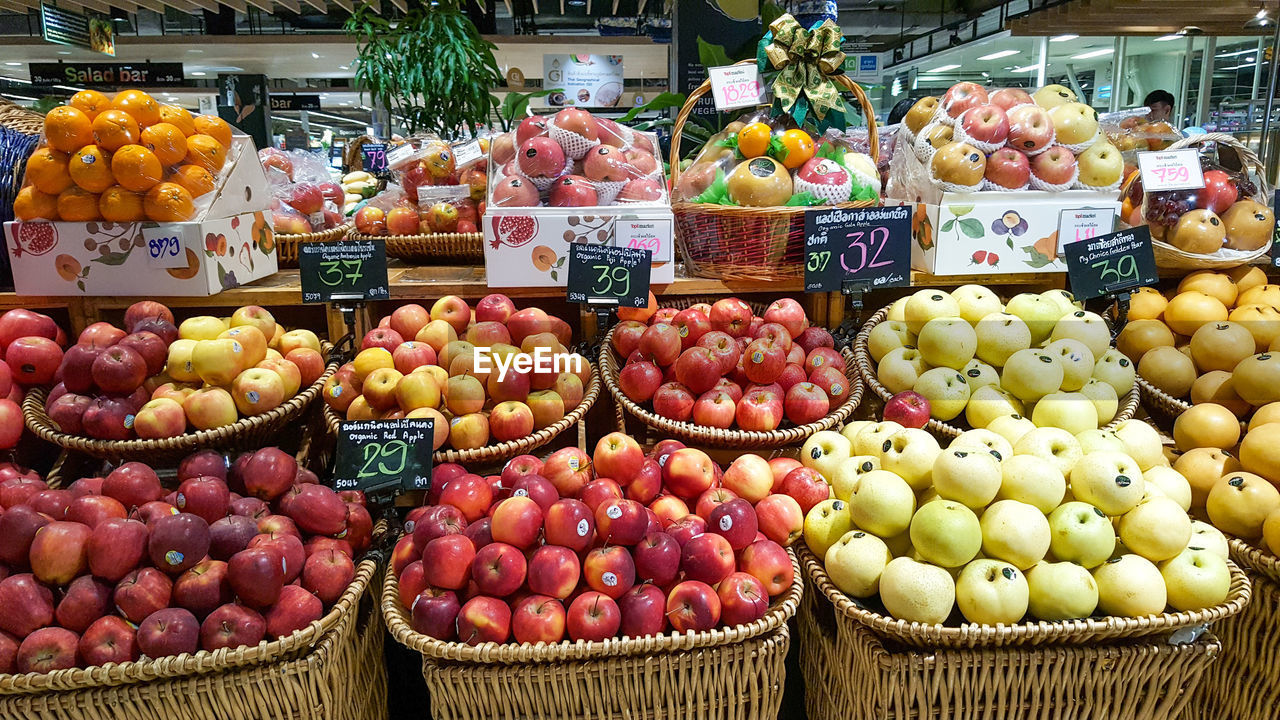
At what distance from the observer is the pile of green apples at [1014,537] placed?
4.49 ft

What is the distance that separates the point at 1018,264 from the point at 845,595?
1.12 metres

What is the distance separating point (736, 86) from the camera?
7.39ft

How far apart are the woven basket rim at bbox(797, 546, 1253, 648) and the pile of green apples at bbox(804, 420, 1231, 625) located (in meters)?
0.02

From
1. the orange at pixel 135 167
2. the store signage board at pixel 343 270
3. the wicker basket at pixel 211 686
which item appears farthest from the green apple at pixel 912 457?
the orange at pixel 135 167

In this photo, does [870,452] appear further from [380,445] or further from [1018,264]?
[380,445]

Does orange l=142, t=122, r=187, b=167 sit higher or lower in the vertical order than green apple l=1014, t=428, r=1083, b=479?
higher

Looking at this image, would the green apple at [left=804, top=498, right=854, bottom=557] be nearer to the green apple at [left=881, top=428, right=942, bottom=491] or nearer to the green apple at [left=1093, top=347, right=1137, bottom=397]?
the green apple at [left=881, top=428, right=942, bottom=491]

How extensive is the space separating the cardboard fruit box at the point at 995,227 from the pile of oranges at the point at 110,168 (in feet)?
6.20

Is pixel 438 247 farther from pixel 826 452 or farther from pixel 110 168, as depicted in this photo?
pixel 826 452

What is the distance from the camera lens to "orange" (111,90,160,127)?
195cm

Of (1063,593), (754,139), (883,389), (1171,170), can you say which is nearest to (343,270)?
(754,139)

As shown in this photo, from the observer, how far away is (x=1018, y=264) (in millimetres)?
2088

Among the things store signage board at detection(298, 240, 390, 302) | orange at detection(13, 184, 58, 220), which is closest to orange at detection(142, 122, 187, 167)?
orange at detection(13, 184, 58, 220)

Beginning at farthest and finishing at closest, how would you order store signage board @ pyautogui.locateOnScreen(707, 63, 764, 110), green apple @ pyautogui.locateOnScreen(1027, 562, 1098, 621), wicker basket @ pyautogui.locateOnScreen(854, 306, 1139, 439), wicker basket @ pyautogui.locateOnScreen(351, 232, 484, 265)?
wicker basket @ pyautogui.locateOnScreen(351, 232, 484, 265)
store signage board @ pyautogui.locateOnScreen(707, 63, 764, 110)
wicker basket @ pyautogui.locateOnScreen(854, 306, 1139, 439)
green apple @ pyautogui.locateOnScreen(1027, 562, 1098, 621)
